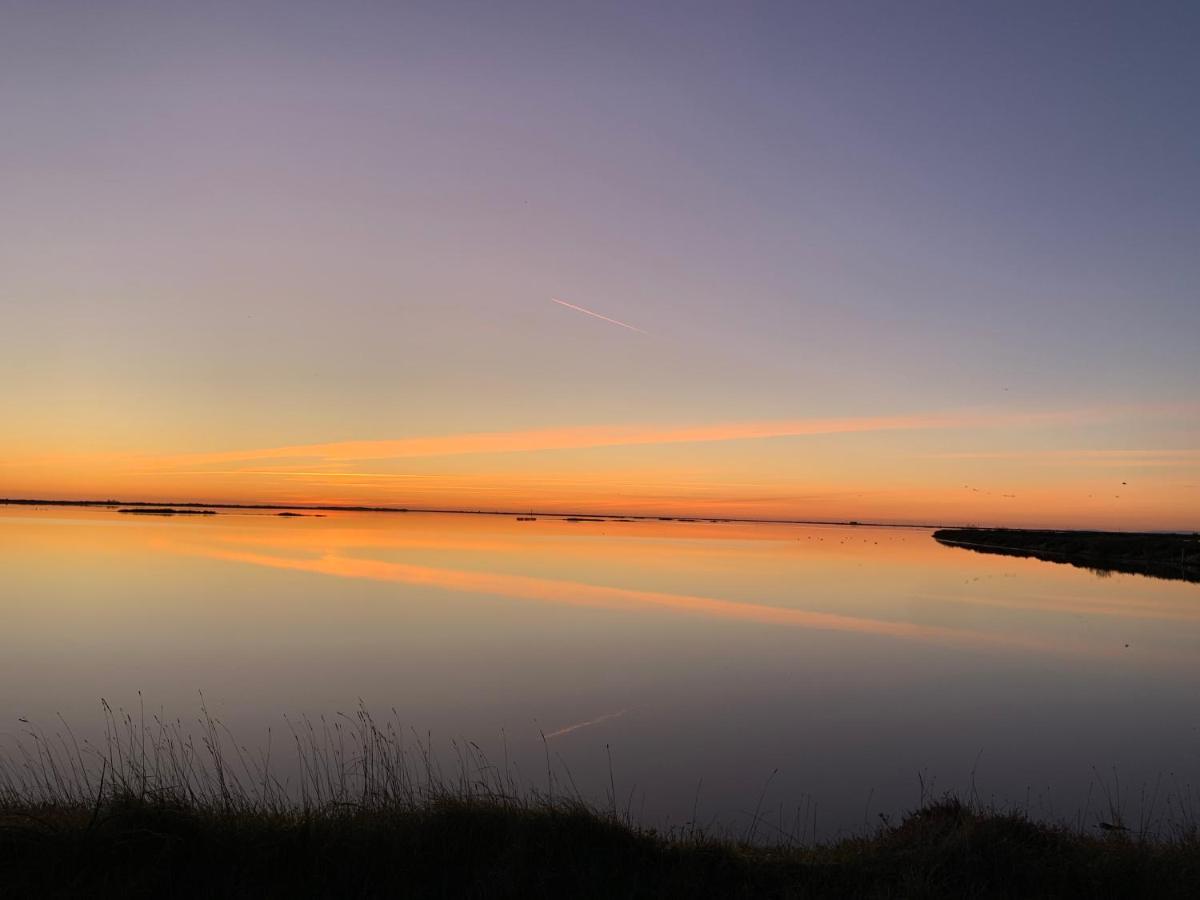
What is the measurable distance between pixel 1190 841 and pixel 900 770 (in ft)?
13.9

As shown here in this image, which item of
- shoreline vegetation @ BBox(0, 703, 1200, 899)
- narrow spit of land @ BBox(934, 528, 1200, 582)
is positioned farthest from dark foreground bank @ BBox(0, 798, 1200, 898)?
narrow spit of land @ BBox(934, 528, 1200, 582)

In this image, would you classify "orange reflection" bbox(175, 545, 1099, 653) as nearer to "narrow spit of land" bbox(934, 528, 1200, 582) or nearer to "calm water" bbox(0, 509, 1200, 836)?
"calm water" bbox(0, 509, 1200, 836)

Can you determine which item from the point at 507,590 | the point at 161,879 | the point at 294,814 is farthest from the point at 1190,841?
the point at 507,590

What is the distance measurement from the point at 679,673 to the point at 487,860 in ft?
36.4

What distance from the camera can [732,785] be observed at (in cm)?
1033

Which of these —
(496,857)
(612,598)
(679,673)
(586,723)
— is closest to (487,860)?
(496,857)

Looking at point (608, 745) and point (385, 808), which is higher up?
point (385, 808)

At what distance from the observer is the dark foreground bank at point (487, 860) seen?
Answer: 579 centimetres

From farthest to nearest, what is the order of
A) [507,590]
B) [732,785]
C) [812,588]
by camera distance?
[812,588]
[507,590]
[732,785]

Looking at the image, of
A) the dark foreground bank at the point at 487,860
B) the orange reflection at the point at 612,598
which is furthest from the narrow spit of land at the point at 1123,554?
the dark foreground bank at the point at 487,860

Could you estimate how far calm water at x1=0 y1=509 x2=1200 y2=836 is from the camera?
36.2ft

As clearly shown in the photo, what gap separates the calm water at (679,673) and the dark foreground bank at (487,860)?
264cm

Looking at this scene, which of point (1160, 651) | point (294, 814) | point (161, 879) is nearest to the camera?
point (161, 879)

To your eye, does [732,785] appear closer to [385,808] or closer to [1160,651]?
[385,808]
